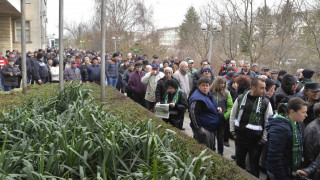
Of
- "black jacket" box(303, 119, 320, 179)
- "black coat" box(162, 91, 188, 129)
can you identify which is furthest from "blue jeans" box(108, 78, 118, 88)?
"black jacket" box(303, 119, 320, 179)

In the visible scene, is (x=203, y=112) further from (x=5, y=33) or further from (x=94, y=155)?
(x=5, y=33)

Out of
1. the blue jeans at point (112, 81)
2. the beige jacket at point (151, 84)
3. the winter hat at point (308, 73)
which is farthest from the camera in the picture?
the blue jeans at point (112, 81)

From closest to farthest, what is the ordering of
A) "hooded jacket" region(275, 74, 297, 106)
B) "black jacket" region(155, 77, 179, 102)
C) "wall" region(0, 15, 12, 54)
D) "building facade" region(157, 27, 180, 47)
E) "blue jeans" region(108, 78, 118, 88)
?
"hooded jacket" region(275, 74, 297, 106) < "black jacket" region(155, 77, 179, 102) < "blue jeans" region(108, 78, 118, 88) < "wall" region(0, 15, 12, 54) < "building facade" region(157, 27, 180, 47)

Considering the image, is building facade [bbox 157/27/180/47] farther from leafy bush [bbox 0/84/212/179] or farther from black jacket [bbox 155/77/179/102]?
leafy bush [bbox 0/84/212/179]

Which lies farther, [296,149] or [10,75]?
[10,75]

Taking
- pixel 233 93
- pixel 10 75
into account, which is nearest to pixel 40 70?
pixel 10 75

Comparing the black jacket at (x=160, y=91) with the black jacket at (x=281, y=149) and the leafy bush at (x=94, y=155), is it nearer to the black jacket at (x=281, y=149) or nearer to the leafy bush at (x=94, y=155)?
the leafy bush at (x=94, y=155)

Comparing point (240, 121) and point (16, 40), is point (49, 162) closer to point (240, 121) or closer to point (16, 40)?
point (240, 121)

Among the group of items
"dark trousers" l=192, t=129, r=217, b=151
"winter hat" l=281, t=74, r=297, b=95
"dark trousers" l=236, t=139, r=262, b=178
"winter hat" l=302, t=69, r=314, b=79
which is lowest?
"dark trousers" l=236, t=139, r=262, b=178

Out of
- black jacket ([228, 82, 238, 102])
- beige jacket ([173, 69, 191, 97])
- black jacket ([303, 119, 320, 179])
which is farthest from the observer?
beige jacket ([173, 69, 191, 97])

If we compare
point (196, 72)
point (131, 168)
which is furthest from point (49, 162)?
point (196, 72)

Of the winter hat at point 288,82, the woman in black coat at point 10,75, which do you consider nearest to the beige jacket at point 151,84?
the winter hat at point 288,82

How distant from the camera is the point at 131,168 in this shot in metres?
3.17

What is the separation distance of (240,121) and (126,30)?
120 ft
